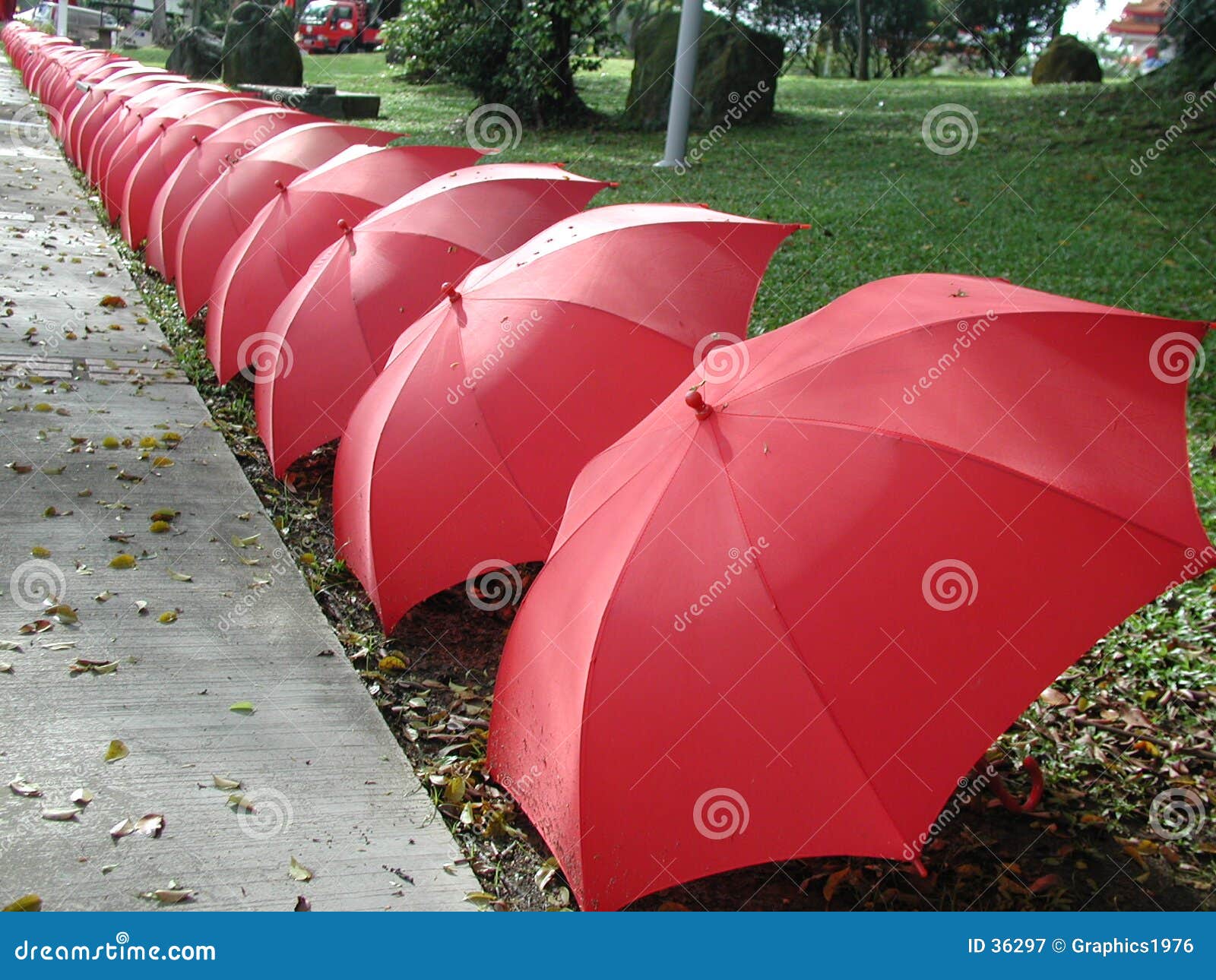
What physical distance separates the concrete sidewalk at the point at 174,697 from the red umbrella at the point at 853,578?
0.92 metres

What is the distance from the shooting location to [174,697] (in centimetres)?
467

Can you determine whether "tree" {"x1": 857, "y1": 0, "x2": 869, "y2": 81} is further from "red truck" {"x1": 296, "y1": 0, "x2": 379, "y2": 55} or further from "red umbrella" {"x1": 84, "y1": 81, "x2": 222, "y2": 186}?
"red truck" {"x1": 296, "y1": 0, "x2": 379, "y2": 55}

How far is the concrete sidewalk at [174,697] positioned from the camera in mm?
3738

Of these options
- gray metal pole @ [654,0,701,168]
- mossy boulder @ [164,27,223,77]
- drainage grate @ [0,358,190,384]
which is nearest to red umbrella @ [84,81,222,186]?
gray metal pole @ [654,0,701,168]

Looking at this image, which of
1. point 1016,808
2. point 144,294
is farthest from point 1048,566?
point 144,294

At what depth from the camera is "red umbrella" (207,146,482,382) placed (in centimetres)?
732

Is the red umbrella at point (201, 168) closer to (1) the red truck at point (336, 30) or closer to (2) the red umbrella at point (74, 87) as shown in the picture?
(2) the red umbrella at point (74, 87)

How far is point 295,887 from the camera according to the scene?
3666 mm

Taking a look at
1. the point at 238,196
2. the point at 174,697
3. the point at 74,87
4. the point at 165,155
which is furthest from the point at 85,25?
the point at 174,697

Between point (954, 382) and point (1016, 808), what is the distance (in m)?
1.54

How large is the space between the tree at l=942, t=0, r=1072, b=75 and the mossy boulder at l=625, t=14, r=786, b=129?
10993 millimetres

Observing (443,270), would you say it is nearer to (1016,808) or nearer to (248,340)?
(248,340)

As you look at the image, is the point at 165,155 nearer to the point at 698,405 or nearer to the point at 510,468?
the point at 510,468

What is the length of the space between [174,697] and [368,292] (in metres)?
2.47
